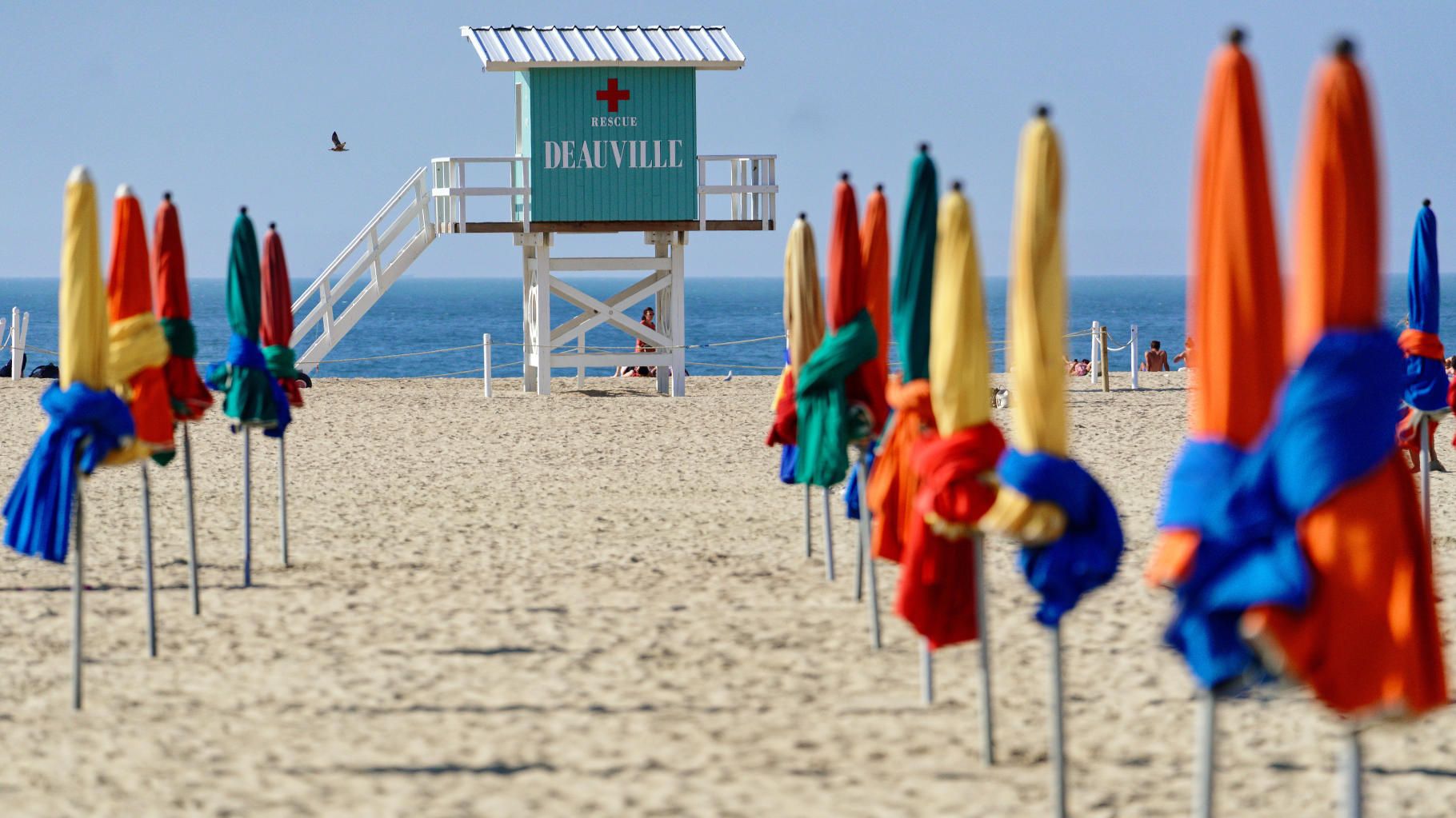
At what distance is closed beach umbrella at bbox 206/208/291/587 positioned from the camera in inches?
373

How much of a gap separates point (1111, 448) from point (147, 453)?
38.6ft

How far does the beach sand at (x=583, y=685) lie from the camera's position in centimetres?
632

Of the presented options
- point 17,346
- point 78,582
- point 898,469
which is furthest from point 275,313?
point 17,346

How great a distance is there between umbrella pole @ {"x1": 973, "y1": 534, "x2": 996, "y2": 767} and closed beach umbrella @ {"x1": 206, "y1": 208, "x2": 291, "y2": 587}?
16.6 feet

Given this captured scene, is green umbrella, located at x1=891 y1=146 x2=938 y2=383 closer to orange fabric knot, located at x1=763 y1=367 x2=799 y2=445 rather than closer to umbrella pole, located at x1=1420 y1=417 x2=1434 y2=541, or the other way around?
orange fabric knot, located at x1=763 y1=367 x2=799 y2=445

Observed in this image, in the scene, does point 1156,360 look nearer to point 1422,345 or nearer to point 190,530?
point 1422,345

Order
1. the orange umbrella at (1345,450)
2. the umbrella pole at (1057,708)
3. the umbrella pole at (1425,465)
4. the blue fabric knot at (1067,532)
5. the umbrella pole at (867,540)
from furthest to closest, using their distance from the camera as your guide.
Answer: the umbrella pole at (1425,465), the umbrella pole at (867,540), the umbrella pole at (1057,708), the blue fabric knot at (1067,532), the orange umbrella at (1345,450)

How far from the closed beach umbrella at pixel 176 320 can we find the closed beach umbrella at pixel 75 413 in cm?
117

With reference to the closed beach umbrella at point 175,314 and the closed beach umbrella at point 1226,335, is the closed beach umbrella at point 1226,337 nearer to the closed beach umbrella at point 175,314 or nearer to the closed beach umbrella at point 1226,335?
the closed beach umbrella at point 1226,335

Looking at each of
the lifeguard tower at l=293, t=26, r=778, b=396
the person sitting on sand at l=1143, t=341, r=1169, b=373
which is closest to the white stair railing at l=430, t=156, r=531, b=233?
the lifeguard tower at l=293, t=26, r=778, b=396

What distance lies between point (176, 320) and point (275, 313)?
161 centimetres

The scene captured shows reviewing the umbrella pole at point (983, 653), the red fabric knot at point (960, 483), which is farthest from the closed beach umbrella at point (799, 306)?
the red fabric knot at point (960, 483)

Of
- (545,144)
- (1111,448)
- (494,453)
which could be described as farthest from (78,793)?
(545,144)

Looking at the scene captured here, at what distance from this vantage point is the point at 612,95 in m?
23.3
